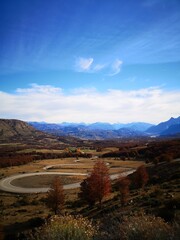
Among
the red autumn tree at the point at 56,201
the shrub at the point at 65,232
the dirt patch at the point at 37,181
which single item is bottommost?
the dirt patch at the point at 37,181

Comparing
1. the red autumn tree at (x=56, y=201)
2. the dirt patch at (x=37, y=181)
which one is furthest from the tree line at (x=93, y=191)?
the dirt patch at (x=37, y=181)

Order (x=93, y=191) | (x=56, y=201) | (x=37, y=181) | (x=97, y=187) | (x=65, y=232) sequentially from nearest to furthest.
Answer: (x=65, y=232) → (x=56, y=201) → (x=93, y=191) → (x=97, y=187) → (x=37, y=181)

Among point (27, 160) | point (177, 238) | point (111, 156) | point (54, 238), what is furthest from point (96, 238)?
point (111, 156)

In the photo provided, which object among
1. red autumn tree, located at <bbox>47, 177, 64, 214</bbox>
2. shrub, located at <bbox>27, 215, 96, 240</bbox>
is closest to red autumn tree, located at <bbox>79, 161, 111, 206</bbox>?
red autumn tree, located at <bbox>47, 177, 64, 214</bbox>

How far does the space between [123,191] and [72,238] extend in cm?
3027

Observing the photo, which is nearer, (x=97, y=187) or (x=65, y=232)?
(x=65, y=232)

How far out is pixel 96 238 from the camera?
35.7 feet

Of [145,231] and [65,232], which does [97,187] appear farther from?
[145,231]

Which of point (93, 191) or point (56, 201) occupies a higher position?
point (93, 191)

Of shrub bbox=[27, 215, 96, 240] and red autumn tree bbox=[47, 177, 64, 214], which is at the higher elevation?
shrub bbox=[27, 215, 96, 240]

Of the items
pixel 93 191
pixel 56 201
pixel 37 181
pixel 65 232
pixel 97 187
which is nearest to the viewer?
pixel 65 232

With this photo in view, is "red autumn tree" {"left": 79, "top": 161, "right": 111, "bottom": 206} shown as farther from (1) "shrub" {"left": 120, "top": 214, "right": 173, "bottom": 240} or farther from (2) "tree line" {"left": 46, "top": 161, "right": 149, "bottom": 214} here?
(1) "shrub" {"left": 120, "top": 214, "right": 173, "bottom": 240}

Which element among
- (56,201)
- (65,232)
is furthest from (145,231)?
(56,201)

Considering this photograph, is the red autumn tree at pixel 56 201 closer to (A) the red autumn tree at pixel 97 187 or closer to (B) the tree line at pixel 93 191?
(B) the tree line at pixel 93 191
